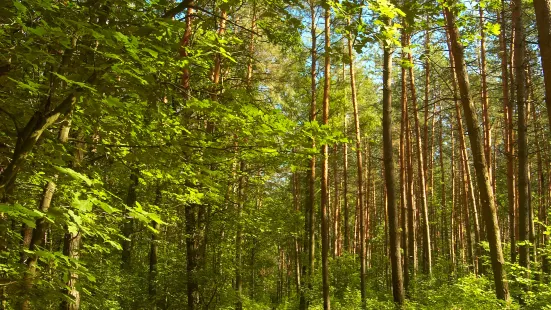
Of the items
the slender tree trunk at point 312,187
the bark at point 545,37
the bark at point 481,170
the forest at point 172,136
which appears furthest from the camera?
the slender tree trunk at point 312,187

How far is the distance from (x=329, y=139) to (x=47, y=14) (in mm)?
2298

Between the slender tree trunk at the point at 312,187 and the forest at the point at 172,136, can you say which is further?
the slender tree trunk at the point at 312,187

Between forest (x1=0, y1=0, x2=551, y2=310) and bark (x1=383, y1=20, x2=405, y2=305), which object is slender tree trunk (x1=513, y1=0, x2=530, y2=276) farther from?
bark (x1=383, y1=20, x2=405, y2=305)

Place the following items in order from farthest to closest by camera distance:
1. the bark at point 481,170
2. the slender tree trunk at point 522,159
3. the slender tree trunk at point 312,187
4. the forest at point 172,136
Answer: the slender tree trunk at point 312,187, the slender tree trunk at point 522,159, the bark at point 481,170, the forest at point 172,136

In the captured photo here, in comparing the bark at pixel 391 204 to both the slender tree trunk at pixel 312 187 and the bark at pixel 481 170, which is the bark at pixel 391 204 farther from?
the slender tree trunk at pixel 312 187

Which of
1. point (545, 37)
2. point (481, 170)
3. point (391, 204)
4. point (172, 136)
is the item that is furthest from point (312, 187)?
point (172, 136)

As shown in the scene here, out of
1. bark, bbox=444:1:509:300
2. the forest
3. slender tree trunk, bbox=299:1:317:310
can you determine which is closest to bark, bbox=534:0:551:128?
the forest

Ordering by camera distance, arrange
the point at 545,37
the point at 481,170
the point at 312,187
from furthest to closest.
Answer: the point at 312,187 < the point at 481,170 < the point at 545,37

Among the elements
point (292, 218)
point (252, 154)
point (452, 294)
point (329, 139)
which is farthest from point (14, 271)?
point (292, 218)

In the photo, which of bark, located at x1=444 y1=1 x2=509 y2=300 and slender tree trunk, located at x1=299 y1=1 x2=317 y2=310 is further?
slender tree trunk, located at x1=299 y1=1 x2=317 y2=310

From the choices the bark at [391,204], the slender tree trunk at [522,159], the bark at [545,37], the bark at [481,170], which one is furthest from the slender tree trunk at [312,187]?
the bark at [545,37]

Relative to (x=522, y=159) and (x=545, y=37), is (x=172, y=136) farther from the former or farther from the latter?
(x=522, y=159)

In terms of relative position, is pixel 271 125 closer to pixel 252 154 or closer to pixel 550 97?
pixel 252 154

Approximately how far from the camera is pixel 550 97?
12.5 ft
